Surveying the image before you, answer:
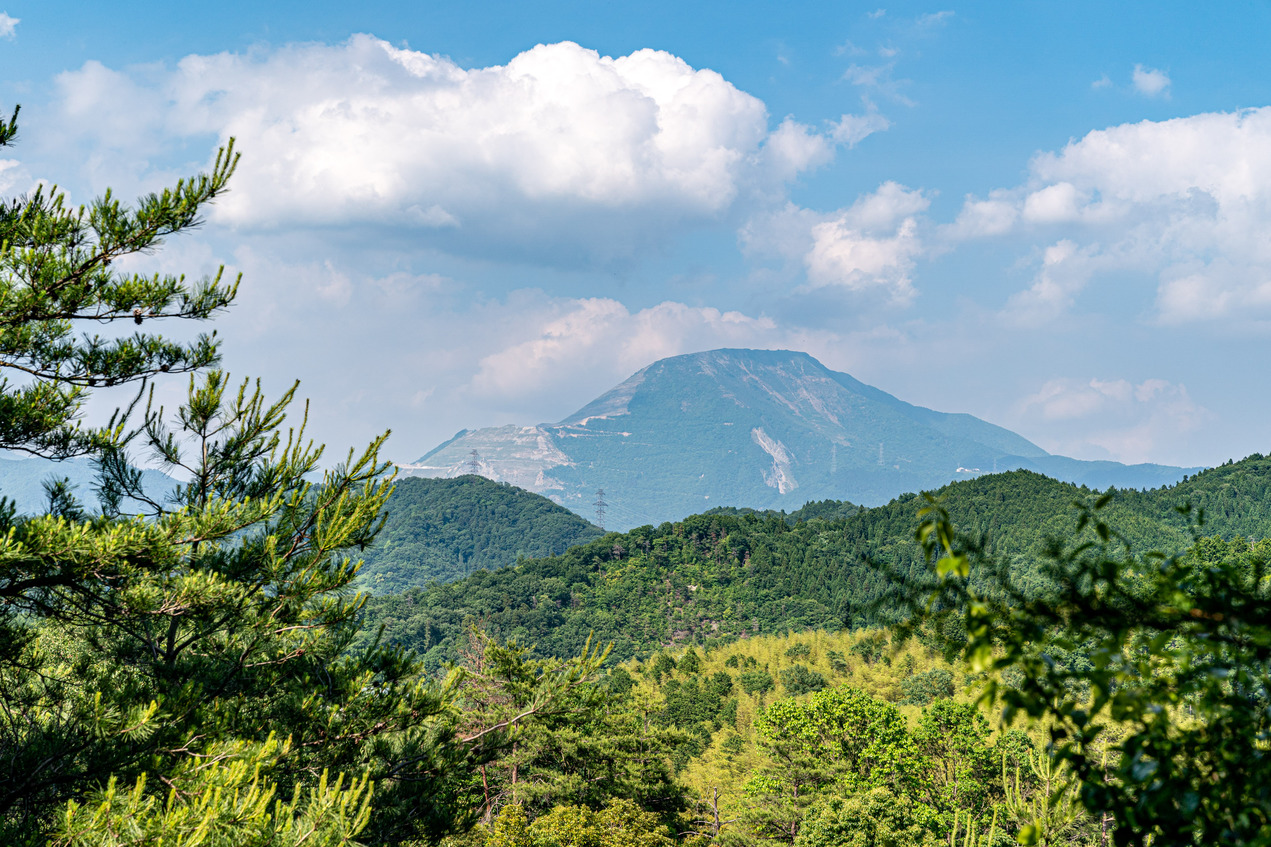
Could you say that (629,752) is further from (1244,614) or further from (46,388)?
(1244,614)

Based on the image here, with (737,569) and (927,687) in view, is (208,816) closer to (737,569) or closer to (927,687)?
(927,687)

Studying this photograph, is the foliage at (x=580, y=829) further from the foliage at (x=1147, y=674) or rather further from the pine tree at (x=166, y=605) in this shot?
the foliage at (x=1147, y=674)

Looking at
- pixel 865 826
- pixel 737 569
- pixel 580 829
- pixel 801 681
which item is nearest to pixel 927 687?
pixel 801 681

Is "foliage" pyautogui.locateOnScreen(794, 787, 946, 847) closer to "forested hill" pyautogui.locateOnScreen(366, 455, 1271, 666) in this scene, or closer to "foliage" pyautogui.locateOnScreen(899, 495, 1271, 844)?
"foliage" pyautogui.locateOnScreen(899, 495, 1271, 844)

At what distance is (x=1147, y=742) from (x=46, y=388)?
7.11m

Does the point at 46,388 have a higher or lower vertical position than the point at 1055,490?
lower

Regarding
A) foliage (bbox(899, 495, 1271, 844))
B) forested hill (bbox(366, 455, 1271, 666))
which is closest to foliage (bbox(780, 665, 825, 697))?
forested hill (bbox(366, 455, 1271, 666))

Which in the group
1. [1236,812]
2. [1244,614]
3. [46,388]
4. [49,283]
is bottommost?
[1236,812]

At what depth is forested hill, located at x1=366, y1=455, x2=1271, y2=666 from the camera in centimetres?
8675

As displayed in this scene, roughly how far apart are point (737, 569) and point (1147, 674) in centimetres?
10493

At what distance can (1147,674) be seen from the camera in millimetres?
1655

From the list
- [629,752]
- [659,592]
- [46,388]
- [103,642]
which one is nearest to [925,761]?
[629,752]

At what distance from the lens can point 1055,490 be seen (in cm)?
→ 10119

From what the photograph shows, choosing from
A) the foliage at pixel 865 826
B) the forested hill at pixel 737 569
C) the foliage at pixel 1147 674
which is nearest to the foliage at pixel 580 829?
the foliage at pixel 865 826
